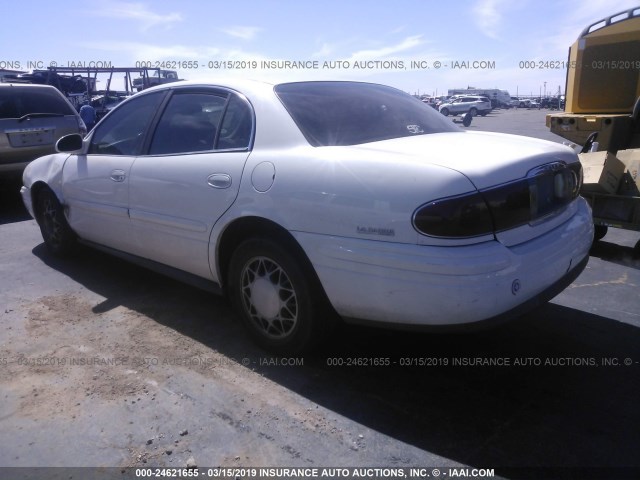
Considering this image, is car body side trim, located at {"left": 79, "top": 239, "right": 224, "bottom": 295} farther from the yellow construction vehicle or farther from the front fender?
the yellow construction vehicle

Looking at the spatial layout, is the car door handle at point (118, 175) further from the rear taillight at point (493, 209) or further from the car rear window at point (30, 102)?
the car rear window at point (30, 102)

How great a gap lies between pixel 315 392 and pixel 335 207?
39.3 inches

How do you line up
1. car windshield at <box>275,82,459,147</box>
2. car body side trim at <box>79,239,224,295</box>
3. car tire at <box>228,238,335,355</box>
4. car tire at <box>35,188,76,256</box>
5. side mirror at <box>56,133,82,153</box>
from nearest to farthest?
car tire at <box>228,238,335,355</box> → car windshield at <box>275,82,459,147</box> → car body side trim at <box>79,239,224,295</box> → side mirror at <box>56,133,82,153</box> → car tire at <box>35,188,76,256</box>

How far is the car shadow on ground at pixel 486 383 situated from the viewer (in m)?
2.38

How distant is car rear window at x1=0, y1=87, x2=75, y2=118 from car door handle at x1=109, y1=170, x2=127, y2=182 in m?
4.80

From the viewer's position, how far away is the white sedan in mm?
2412

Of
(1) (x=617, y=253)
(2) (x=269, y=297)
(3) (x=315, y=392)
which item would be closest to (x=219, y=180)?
(2) (x=269, y=297)

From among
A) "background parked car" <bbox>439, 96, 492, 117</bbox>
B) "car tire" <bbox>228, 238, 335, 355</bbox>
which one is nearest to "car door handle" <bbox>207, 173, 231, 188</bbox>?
"car tire" <bbox>228, 238, 335, 355</bbox>

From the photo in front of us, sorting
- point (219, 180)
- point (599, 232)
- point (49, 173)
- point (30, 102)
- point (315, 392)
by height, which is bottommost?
point (315, 392)

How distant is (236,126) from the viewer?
3279 mm

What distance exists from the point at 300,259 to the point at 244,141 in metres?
0.83

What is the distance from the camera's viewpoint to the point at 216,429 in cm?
256

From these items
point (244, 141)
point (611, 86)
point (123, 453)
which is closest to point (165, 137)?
point (244, 141)

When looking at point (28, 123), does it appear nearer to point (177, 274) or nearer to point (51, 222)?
point (51, 222)
